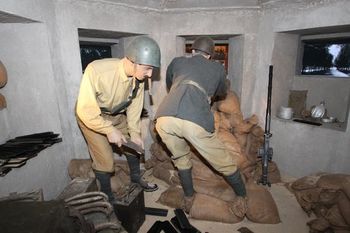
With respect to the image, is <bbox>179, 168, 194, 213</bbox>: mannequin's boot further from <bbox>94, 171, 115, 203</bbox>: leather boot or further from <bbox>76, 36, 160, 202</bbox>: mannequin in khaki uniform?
<bbox>94, 171, 115, 203</bbox>: leather boot

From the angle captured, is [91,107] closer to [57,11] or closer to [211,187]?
[57,11]

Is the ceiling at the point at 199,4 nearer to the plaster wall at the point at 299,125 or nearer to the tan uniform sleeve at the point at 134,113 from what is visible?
the plaster wall at the point at 299,125

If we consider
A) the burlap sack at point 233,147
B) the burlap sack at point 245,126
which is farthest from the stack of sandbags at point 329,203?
the burlap sack at point 245,126

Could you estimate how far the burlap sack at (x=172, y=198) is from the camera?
2.82 meters

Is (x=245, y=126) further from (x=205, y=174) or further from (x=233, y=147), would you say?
(x=205, y=174)

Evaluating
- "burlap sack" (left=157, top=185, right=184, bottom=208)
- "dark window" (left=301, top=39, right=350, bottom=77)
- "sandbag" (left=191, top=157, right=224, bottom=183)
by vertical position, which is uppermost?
"dark window" (left=301, top=39, right=350, bottom=77)

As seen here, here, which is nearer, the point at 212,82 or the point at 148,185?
the point at 212,82

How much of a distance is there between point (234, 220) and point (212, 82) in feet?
5.03

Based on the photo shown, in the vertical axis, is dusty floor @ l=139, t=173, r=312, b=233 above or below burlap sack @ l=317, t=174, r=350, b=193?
below

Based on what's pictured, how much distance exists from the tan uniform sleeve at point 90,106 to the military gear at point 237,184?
139cm

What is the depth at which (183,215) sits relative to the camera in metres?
2.55

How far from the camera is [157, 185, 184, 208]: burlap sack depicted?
282cm

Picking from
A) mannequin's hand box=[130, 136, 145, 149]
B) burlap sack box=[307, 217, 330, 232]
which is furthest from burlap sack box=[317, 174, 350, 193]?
mannequin's hand box=[130, 136, 145, 149]

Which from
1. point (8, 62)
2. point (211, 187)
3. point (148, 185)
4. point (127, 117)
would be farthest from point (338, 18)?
point (8, 62)
